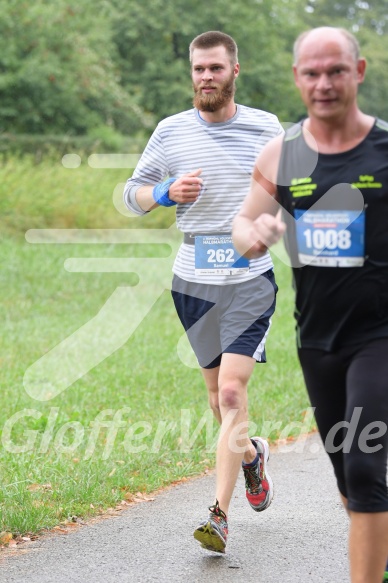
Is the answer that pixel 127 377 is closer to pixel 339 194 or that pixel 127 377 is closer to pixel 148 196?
pixel 148 196

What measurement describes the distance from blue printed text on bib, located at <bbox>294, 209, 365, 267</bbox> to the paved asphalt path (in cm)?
169

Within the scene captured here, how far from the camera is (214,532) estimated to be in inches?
201

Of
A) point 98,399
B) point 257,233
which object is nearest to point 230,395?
point 257,233

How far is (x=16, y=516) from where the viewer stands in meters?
5.58

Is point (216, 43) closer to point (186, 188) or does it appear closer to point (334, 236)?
point (186, 188)

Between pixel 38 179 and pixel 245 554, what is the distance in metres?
18.7

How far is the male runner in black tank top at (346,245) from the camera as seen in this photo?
12.3 ft

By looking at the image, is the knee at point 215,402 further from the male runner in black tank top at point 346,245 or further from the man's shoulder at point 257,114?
the male runner in black tank top at point 346,245

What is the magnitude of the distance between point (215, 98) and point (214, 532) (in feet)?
7.19

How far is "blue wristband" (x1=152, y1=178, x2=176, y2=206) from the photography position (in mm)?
5551

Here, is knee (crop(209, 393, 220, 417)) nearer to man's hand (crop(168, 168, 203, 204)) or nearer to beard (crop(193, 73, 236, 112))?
man's hand (crop(168, 168, 203, 204))

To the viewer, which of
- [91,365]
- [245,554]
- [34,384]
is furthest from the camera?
[91,365]

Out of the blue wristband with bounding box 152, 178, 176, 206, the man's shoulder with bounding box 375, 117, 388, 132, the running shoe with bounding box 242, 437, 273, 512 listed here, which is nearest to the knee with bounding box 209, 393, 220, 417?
the running shoe with bounding box 242, 437, 273, 512

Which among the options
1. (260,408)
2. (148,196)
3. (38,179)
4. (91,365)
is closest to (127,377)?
(91,365)
